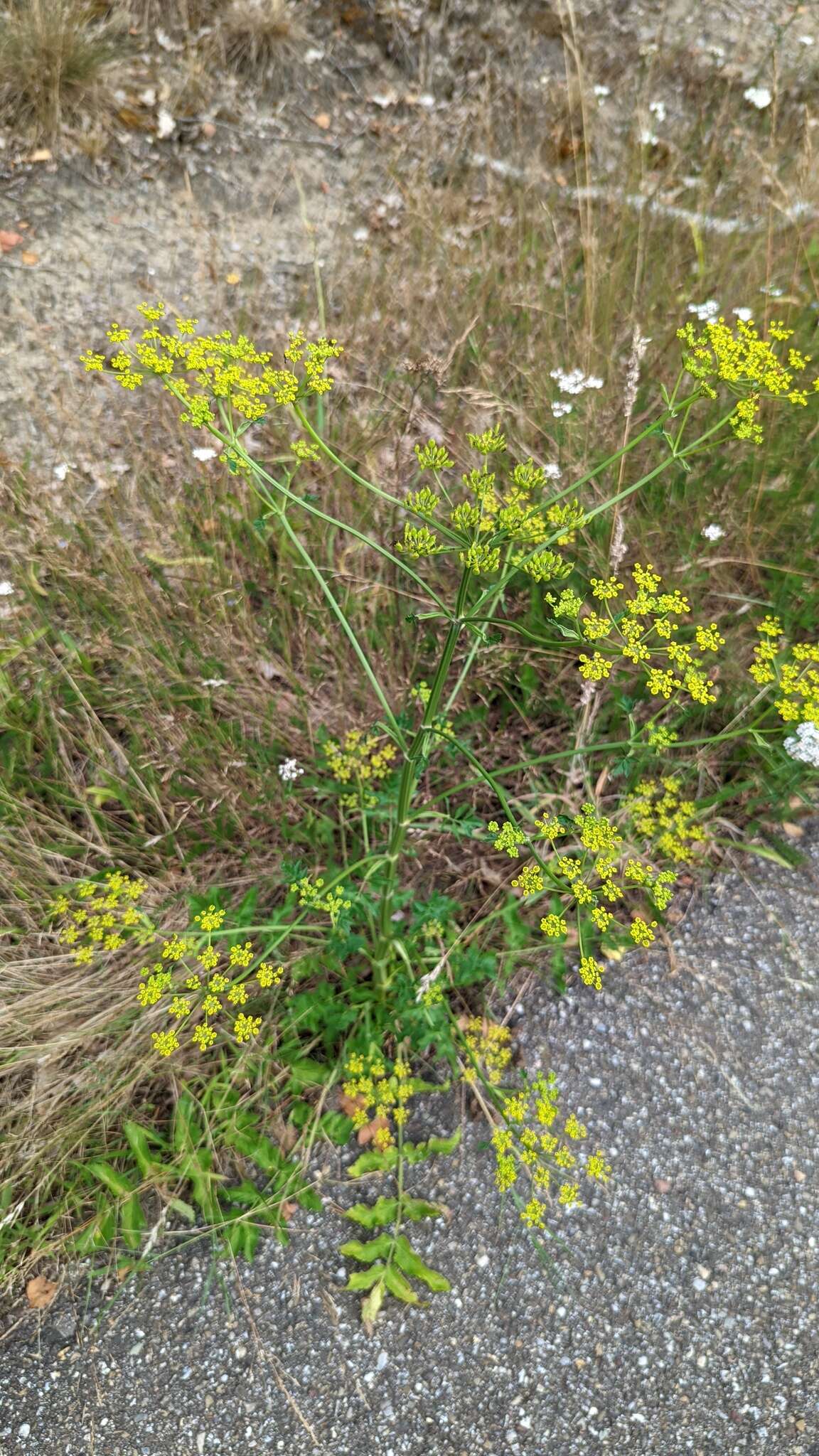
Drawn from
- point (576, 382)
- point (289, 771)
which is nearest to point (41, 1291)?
point (289, 771)

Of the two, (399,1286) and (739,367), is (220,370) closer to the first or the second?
(739,367)

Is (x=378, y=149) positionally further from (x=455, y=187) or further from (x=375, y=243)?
(x=375, y=243)

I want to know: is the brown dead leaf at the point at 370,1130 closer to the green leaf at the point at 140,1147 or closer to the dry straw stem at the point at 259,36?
the green leaf at the point at 140,1147

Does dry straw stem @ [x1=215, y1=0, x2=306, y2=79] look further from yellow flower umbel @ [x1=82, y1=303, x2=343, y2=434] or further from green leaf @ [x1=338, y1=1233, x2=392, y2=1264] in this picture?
green leaf @ [x1=338, y1=1233, x2=392, y2=1264]

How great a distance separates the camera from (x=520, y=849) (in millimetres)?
2447

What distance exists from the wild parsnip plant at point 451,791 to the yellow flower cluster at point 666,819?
0.03 feet

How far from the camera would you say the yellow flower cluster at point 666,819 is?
2129mm

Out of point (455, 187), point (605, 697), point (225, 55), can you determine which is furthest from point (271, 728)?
point (225, 55)

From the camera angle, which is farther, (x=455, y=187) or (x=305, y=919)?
(x=455, y=187)

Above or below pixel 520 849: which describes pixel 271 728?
above

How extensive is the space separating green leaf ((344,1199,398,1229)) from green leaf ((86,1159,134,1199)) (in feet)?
1.70

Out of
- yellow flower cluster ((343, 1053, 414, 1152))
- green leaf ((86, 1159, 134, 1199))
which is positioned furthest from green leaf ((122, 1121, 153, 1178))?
yellow flower cluster ((343, 1053, 414, 1152))

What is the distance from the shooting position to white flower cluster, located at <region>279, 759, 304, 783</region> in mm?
2311

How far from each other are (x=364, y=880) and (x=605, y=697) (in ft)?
3.37
